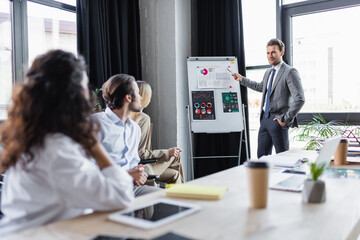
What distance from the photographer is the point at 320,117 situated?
3.76 meters

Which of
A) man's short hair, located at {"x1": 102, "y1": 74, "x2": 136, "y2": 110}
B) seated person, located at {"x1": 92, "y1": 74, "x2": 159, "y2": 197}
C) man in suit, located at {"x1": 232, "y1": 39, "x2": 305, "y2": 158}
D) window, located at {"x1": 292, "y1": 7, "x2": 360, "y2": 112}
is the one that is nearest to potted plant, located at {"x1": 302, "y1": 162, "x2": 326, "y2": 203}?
seated person, located at {"x1": 92, "y1": 74, "x2": 159, "y2": 197}

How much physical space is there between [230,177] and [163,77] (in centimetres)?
290

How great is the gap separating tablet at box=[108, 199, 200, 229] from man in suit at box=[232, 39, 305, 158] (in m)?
2.62

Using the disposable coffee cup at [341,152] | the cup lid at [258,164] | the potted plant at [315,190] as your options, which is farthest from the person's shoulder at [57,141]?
the disposable coffee cup at [341,152]

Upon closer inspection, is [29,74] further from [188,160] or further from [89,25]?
[188,160]

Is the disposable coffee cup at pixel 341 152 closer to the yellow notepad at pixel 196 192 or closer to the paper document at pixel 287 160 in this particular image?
the paper document at pixel 287 160

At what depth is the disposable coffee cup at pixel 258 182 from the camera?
97 centimetres

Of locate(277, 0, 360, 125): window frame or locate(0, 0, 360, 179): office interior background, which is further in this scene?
locate(277, 0, 360, 125): window frame

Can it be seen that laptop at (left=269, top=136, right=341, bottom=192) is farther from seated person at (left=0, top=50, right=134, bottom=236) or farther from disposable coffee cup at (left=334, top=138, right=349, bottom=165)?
seated person at (left=0, top=50, right=134, bottom=236)

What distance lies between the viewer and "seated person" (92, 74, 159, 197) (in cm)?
193

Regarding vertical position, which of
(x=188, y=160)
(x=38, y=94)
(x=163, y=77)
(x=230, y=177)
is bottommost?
(x=188, y=160)

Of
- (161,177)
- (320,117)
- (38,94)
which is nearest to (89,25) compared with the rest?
(161,177)

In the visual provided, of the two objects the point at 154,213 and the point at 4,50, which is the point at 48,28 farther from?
the point at 154,213

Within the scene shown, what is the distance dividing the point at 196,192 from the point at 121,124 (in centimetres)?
99
